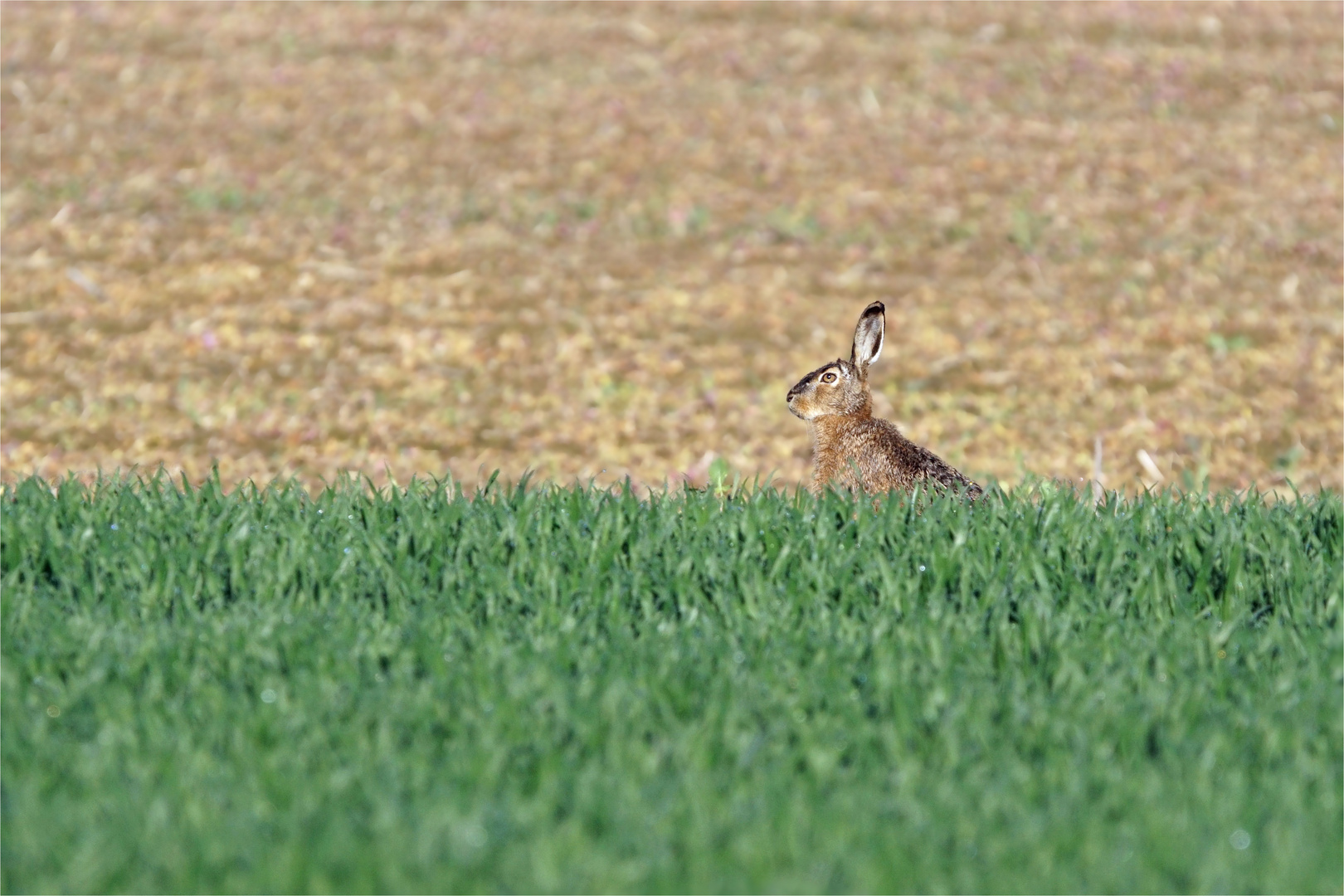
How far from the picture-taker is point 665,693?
4910 millimetres

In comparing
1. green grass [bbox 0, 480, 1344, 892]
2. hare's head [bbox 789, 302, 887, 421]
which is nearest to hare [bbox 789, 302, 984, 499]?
hare's head [bbox 789, 302, 887, 421]

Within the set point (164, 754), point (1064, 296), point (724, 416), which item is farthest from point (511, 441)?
point (164, 754)

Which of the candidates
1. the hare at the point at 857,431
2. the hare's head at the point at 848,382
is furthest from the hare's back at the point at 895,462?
the hare's head at the point at 848,382

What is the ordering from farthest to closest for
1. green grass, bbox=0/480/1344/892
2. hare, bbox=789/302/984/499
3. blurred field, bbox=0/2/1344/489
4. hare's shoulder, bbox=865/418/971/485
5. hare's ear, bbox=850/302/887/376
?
blurred field, bbox=0/2/1344/489 < hare's ear, bbox=850/302/887/376 < hare, bbox=789/302/984/499 < hare's shoulder, bbox=865/418/971/485 < green grass, bbox=0/480/1344/892

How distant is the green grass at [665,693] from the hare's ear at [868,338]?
1.11m

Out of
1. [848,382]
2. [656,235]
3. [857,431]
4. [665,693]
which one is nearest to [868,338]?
[848,382]

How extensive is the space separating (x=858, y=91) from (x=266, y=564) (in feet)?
47.7

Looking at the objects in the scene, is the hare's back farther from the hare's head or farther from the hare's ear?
the hare's ear

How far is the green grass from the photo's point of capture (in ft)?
13.2

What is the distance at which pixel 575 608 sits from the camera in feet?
19.4

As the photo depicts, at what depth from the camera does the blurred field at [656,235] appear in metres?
12.0

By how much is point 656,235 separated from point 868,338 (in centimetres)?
762

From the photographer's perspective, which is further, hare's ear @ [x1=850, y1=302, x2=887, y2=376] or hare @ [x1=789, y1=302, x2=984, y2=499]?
hare's ear @ [x1=850, y1=302, x2=887, y2=376]

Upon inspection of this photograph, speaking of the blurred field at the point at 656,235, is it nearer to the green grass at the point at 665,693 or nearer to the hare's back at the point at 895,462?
the hare's back at the point at 895,462
